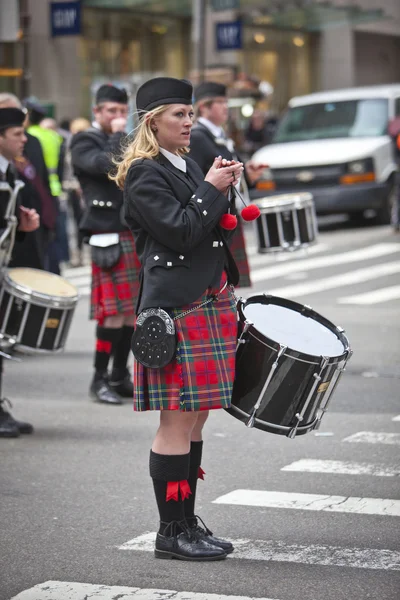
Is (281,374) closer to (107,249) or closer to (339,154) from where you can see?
(107,249)

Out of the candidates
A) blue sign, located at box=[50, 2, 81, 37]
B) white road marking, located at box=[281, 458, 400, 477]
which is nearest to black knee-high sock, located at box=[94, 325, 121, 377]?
white road marking, located at box=[281, 458, 400, 477]

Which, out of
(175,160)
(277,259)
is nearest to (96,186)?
(175,160)

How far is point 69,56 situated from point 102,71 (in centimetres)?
176

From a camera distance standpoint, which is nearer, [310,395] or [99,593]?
[99,593]

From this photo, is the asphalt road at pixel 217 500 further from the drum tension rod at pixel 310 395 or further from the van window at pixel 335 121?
the van window at pixel 335 121

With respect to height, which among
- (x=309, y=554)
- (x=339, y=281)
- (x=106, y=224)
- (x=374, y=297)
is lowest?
(x=339, y=281)

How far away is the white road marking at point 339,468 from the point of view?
6719 mm

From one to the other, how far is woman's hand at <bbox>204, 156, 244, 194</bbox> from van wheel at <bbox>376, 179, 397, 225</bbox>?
50.2ft

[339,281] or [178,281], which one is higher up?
[178,281]

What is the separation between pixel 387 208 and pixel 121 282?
41.2ft

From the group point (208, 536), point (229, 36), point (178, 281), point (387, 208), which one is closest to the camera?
point (178, 281)

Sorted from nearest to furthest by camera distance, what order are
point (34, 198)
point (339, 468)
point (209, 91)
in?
point (339, 468)
point (209, 91)
point (34, 198)

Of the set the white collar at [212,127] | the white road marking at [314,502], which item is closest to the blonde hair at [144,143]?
the white road marking at [314,502]

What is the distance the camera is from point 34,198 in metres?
9.33
